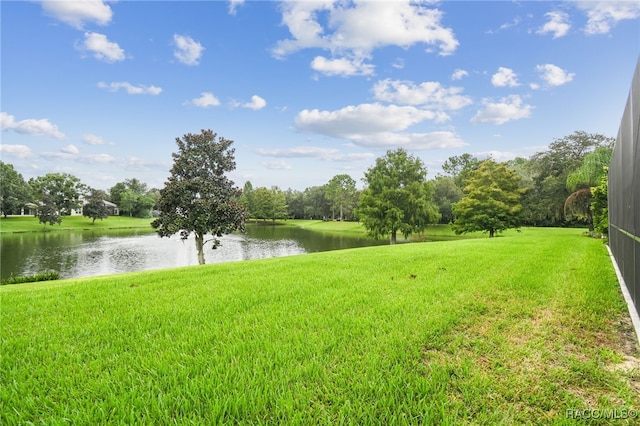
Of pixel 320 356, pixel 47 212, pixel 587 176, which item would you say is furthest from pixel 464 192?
pixel 47 212

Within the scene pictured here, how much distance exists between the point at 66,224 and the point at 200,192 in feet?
149

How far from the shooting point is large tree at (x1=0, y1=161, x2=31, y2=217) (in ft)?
135

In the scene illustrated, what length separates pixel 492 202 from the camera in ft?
66.3

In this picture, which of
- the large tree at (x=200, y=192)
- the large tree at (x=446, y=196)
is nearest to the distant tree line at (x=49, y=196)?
the large tree at (x=200, y=192)

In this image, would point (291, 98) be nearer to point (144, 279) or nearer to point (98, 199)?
point (144, 279)

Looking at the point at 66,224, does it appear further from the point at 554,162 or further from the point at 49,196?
the point at 554,162

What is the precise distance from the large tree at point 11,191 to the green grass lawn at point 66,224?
1660 millimetres

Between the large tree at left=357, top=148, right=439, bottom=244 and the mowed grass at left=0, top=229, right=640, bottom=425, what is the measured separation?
19.2 metres

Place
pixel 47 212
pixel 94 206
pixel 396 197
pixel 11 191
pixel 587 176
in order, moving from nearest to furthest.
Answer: pixel 587 176 < pixel 396 197 < pixel 47 212 < pixel 11 191 < pixel 94 206

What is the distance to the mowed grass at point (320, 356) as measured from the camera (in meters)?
1.45

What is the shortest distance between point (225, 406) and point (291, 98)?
2461 centimetres

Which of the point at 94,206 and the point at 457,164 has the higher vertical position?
the point at 457,164

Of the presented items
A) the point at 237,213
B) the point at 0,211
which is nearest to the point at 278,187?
the point at 0,211

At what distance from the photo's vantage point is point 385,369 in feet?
5.87
